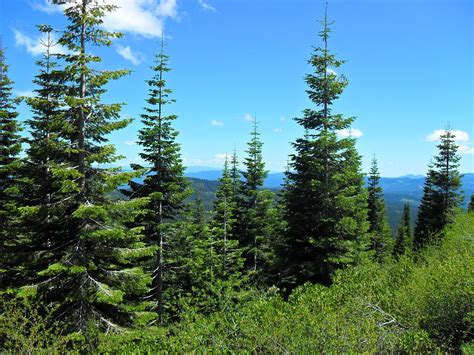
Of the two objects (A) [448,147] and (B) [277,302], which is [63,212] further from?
(A) [448,147]

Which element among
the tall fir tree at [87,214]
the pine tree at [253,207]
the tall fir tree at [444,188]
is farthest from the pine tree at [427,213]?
the tall fir tree at [87,214]

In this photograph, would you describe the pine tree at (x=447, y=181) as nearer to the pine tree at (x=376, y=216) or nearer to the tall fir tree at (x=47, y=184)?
the pine tree at (x=376, y=216)

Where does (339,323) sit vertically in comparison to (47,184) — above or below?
below

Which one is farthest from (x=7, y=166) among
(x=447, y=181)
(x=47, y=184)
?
(x=447, y=181)

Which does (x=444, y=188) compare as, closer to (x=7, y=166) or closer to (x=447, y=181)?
(x=447, y=181)

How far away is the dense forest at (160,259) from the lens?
33.7ft

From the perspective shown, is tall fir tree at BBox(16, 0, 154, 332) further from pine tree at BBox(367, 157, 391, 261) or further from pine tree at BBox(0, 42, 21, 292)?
pine tree at BBox(367, 157, 391, 261)

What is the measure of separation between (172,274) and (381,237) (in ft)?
111

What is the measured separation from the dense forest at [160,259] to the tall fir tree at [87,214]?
2.2 inches

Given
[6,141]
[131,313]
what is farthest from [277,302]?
[6,141]

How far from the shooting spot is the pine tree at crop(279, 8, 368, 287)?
18891 mm

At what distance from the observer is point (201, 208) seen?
41.9 m

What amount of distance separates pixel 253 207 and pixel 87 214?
61.9 ft

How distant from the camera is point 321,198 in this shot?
1956 cm
